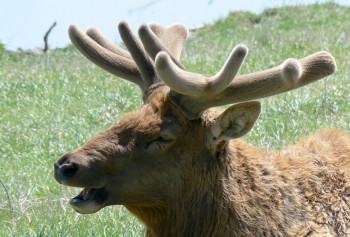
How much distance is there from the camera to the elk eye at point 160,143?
17.9 feet

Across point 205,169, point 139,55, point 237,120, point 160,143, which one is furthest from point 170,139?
point 139,55

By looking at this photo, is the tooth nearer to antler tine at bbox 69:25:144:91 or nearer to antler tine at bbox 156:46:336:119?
antler tine at bbox 156:46:336:119

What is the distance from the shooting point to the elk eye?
17.9 feet

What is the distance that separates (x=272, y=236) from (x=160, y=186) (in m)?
0.68

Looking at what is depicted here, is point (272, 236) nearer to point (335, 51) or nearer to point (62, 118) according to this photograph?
point (62, 118)

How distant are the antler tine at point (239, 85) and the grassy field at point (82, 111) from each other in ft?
5.78

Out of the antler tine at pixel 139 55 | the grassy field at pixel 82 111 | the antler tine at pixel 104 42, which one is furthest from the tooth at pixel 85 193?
the grassy field at pixel 82 111

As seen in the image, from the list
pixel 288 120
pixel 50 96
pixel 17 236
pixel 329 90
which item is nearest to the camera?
pixel 17 236

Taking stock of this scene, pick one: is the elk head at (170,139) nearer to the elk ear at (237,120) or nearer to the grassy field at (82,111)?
the elk ear at (237,120)

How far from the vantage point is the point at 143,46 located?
19.5 feet

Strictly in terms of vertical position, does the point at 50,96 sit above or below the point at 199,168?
above

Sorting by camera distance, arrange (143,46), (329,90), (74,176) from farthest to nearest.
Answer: (329,90) → (143,46) → (74,176)

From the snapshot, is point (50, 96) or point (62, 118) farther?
point (50, 96)

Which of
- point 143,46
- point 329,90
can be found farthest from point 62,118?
point 143,46
